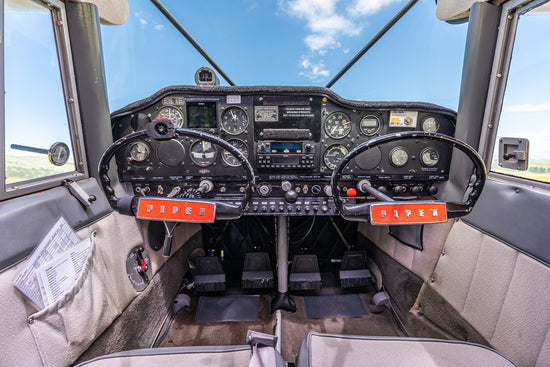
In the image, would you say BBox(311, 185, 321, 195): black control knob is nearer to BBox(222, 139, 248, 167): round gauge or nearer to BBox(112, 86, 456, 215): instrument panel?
BBox(112, 86, 456, 215): instrument panel

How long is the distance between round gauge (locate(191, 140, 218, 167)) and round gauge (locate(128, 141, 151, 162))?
1.08 feet

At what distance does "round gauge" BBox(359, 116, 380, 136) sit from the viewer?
192 centimetres

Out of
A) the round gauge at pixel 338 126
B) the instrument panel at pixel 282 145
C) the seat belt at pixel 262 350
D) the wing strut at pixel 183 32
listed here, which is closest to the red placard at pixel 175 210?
the seat belt at pixel 262 350

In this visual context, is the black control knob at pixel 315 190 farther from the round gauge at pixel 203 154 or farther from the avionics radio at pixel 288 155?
the round gauge at pixel 203 154

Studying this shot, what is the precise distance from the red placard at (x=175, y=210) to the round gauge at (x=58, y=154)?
75cm

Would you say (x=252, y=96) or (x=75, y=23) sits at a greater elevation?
(x=75, y=23)

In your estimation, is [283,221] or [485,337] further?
[283,221]

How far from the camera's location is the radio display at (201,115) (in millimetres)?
1871

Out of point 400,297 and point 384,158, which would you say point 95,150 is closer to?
point 384,158

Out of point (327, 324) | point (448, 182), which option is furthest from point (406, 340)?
point (448, 182)

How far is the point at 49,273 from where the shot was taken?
946 millimetres

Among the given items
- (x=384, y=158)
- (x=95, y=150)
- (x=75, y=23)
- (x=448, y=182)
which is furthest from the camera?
(x=384, y=158)

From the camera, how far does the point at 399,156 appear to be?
1.90 m

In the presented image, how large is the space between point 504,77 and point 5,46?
8.45ft
